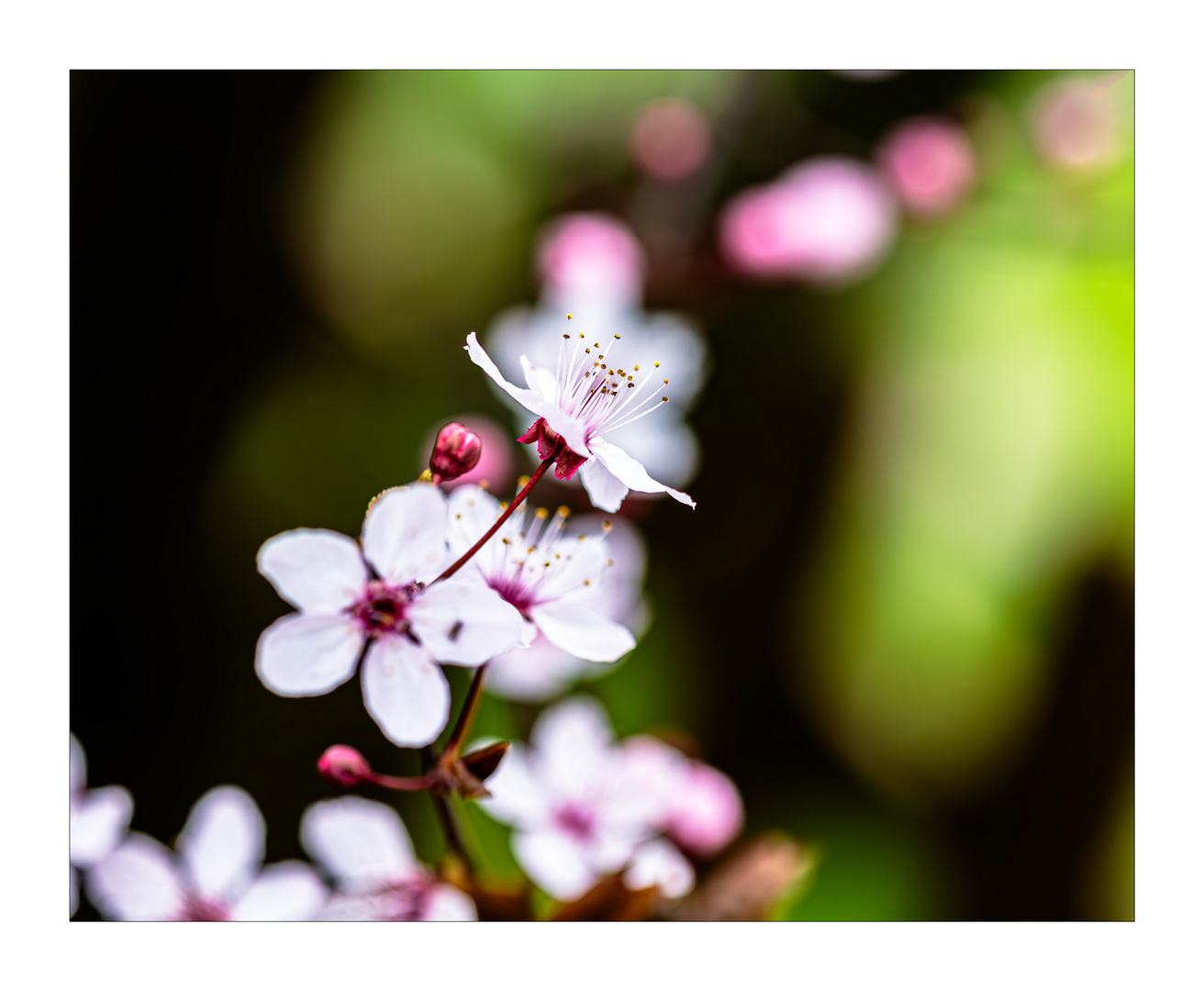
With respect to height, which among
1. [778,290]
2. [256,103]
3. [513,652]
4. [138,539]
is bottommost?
[513,652]

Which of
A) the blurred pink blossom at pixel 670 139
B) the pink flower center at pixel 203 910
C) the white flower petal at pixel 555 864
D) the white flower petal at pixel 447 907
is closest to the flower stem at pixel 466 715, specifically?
the white flower petal at pixel 447 907

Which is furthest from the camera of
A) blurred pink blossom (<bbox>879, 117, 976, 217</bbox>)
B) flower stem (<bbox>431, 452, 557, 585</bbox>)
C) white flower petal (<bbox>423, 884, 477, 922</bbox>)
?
blurred pink blossom (<bbox>879, 117, 976, 217</bbox>)

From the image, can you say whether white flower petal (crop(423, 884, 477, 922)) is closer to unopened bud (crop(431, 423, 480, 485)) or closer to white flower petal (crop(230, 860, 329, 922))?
white flower petal (crop(230, 860, 329, 922))

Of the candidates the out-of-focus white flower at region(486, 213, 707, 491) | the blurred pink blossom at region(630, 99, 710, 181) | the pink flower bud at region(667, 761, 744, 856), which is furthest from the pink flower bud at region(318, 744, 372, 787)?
the blurred pink blossom at region(630, 99, 710, 181)
